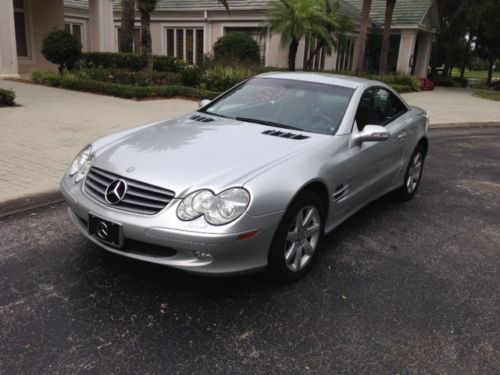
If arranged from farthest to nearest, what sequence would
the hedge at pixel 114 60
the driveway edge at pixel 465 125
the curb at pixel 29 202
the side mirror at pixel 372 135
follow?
the hedge at pixel 114 60 < the driveway edge at pixel 465 125 < the curb at pixel 29 202 < the side mirror at pixel 372 135

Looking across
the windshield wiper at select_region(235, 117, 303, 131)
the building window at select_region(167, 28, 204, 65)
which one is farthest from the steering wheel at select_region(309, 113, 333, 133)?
the building window at select_region(167, 28, 204, 65)

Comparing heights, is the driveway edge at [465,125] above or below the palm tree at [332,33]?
below

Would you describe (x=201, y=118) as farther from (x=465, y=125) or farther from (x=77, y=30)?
(x=77, y=30)

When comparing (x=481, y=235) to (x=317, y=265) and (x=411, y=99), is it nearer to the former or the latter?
(x=317, y=265)

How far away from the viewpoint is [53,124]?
9.22m

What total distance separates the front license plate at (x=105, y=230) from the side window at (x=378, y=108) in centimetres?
245

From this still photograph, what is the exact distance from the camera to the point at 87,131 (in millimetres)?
8789

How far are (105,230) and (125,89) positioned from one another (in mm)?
10940

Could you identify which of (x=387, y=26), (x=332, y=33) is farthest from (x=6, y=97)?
(x=387, y=26)

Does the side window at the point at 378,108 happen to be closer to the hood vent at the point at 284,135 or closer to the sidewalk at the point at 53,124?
the hood vent at the point at 284,135

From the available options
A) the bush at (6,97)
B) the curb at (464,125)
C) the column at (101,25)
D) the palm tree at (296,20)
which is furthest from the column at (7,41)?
the curb at (464,125)

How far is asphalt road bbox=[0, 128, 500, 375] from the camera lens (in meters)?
2.81

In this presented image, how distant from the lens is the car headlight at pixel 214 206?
122 inches

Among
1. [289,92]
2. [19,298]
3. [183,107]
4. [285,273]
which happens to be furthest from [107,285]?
[183,107]
